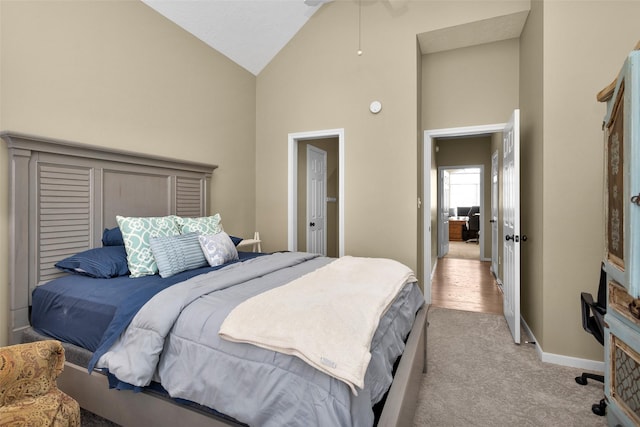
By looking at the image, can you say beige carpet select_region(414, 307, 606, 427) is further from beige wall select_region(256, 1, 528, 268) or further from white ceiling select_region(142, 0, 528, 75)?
white ceiling select_region(142, 0, 528, 75)

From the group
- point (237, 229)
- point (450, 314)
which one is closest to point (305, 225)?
point (237, 229)

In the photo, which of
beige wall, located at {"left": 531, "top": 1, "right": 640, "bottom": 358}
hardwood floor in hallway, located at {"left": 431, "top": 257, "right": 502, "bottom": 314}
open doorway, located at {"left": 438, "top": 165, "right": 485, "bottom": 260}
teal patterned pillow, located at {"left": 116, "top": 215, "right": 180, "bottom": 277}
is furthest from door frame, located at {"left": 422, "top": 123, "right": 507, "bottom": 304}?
open doorway, located at {"left": 438, "top": 165, "right": 485, "bottom": 260}

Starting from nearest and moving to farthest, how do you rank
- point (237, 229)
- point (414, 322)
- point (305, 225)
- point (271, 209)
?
point (414, 322) < point (237, 229) < point (271, 209) < point (305, 225)

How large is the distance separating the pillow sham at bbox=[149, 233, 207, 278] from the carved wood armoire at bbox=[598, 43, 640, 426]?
2.33m

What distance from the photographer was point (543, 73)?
250 cm

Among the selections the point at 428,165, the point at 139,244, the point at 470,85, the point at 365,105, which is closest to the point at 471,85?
the point at 470,85

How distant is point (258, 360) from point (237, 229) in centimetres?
294

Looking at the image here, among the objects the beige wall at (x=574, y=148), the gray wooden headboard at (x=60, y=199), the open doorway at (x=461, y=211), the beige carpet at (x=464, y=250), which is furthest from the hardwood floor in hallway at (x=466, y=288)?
the gray wooden headboard at (x=60, y=199)

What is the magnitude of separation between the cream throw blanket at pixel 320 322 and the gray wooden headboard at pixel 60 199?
1.63 m

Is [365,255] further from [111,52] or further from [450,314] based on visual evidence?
[111,52]

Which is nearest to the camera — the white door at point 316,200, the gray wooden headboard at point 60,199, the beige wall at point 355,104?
the gray wooden headboard at point 60,199

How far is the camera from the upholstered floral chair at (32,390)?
110 centimetres

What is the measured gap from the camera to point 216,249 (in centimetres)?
243

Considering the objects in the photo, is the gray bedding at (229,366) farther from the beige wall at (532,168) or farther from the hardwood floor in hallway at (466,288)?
the hardwood floor in hallway at (466,288)
